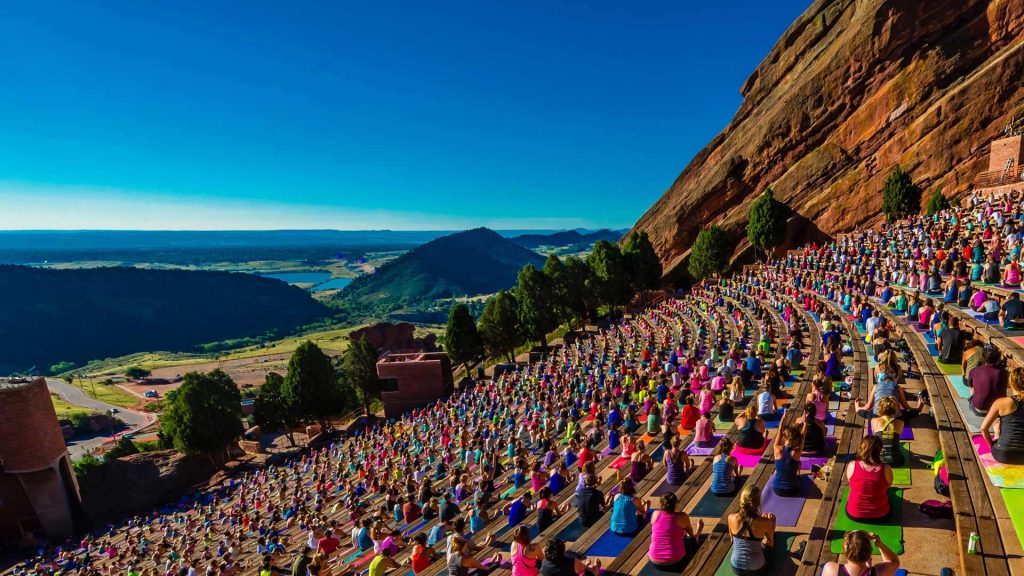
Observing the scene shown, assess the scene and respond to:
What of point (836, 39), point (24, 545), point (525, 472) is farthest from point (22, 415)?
point (836, 39)

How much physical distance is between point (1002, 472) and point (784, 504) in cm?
291

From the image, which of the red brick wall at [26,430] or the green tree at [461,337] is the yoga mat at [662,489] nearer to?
the green tree at [461,337]

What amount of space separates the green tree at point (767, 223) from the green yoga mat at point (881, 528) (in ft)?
171

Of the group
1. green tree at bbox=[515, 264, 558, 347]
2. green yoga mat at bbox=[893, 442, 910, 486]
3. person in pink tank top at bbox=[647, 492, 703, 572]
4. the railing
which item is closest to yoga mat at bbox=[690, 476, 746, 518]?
person in pink tank top at bbox=[647, 492, 703, 572]

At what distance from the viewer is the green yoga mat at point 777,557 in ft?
23.0

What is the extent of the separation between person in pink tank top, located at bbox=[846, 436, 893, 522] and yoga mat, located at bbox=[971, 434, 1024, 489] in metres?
1.29

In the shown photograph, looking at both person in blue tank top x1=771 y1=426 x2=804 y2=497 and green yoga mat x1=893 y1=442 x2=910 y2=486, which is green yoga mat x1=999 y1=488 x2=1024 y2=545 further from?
person in blue tank top x1=771 y1=426 x2=804 y2=497

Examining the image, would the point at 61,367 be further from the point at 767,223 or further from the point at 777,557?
the point at 777,557

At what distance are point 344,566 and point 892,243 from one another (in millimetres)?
32854

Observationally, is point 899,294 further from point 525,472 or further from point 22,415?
point 22,415

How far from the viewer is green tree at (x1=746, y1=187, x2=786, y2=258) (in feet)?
179

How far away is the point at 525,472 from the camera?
1435 centimetres

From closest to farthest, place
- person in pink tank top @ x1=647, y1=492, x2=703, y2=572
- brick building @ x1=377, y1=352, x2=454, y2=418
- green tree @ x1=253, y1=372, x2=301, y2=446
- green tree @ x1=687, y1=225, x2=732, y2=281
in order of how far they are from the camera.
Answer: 1. person in pink tank top @ x1=647, y1=492, x2=703, y2=572
2. brick building @ x1=377, y1=352, x2=454, y2=418
3. green tree @ x1=253, y1=372, x2=301, y2=446
4. green tree @ x1=687, y1=225, x2=732, y2=281

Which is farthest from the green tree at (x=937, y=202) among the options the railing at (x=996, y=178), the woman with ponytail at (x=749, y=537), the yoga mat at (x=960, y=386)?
the woman with ponytail at (x=749, y=537)
